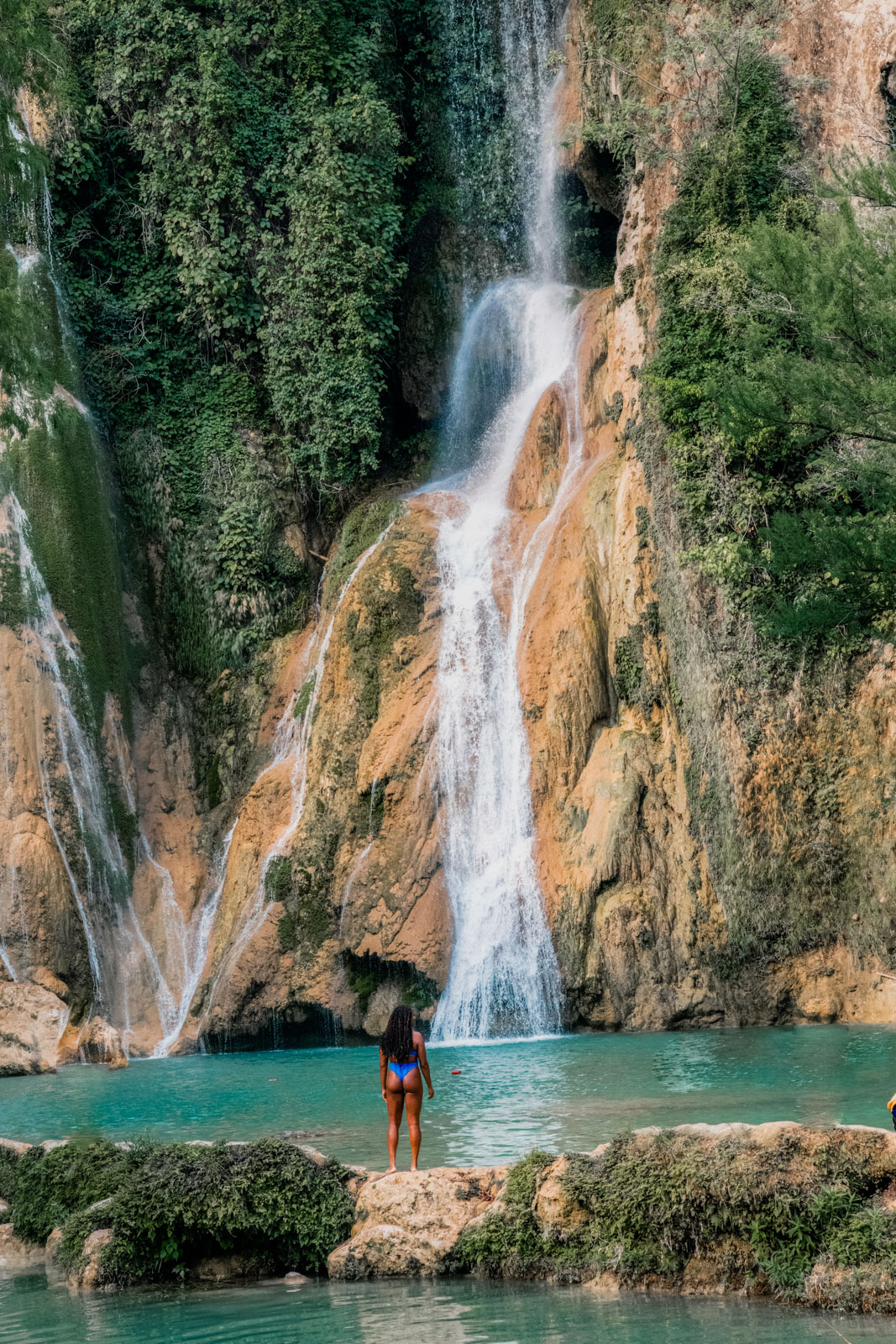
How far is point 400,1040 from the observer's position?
9.16 metres

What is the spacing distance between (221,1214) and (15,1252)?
5.93 feet

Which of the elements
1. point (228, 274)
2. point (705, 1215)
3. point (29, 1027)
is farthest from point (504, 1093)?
point (228, 274)

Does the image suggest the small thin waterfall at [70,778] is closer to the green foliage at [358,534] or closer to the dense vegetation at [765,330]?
the green foliage at [358,534]

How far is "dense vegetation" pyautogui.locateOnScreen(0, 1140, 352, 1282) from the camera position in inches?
316

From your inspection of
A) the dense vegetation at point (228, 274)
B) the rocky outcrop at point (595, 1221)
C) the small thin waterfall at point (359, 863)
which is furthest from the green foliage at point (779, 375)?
the rocky outcrop at point (595, 1221)

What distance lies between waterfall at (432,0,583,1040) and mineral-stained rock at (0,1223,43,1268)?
1094cm

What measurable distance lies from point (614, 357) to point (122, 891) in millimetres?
12817

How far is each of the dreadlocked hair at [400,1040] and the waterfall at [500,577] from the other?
10.3 metres

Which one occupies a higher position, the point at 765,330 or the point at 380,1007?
the point at 765,330

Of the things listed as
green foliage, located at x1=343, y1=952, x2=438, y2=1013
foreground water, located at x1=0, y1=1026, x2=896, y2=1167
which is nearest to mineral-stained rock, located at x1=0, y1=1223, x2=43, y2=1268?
foreground water, located at x1=0, y1=1026, x2=896, y2=1167

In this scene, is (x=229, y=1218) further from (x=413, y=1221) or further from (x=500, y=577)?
(x=500, y=577)

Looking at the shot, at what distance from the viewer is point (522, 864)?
2012 centimetres

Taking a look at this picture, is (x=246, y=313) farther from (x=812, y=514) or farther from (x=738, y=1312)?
(x=738, y=1312)

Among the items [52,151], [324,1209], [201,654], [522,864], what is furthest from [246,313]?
[324,1209]
